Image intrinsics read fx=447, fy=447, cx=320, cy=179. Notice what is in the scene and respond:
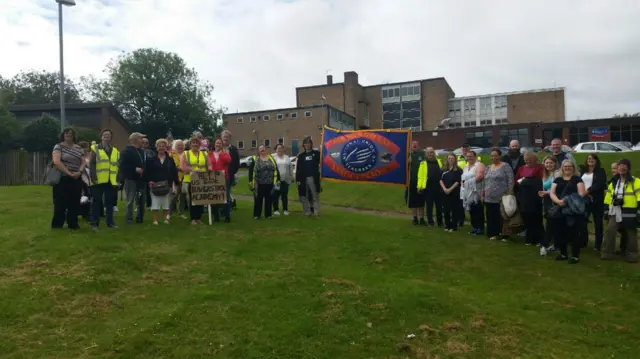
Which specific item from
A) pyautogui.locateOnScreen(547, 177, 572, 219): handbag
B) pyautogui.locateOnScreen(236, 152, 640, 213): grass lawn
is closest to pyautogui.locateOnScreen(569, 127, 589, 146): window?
pyautogui.locateOnScreen(236, 152, 640, 213): grass lawn

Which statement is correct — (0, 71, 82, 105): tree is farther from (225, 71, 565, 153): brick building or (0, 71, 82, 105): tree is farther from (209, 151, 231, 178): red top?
(209, 151, 231, 178): red top

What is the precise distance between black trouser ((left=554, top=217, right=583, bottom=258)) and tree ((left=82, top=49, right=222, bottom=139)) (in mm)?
55391

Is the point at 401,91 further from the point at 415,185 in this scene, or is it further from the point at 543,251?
the point at 543,251

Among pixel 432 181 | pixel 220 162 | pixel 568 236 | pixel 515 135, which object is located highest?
pixel 515 135

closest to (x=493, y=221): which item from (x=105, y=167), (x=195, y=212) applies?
(x=195, y=212)

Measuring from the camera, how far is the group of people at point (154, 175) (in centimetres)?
924

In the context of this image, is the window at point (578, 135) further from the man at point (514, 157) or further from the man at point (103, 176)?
the man at point (103, 176)

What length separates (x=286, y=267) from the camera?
7434 millimetres

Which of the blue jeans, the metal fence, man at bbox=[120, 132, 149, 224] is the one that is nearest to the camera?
the blue jeans

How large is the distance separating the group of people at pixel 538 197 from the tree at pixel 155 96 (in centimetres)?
5192

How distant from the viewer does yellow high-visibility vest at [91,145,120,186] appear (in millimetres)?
9555

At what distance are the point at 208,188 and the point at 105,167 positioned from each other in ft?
7.88

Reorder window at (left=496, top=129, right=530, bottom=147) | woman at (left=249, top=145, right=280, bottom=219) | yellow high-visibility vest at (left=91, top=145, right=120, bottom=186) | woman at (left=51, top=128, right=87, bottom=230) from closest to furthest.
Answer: woman at (left=51, top=128, right=87, bottom=230)
yellow high-visibility vest at (left=91, top=145, right=120, bottom=186)
woman at (left=249, top=145, right=280, bottom=219)
window at (left=496, top=129, right=530, bottom=147)

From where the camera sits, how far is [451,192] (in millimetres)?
11266
